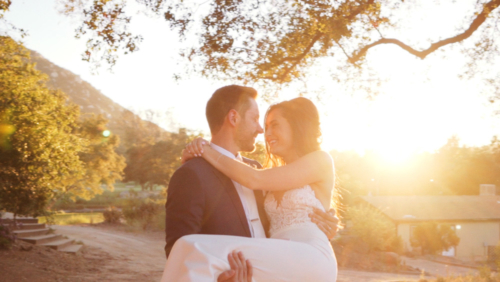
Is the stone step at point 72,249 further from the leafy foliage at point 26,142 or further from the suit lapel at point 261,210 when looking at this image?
the suit lapel at point 261,210

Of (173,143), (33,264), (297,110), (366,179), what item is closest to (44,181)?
(33,264)

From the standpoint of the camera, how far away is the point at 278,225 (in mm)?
3549

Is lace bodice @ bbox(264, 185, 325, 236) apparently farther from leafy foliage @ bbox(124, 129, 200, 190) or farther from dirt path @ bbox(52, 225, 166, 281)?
leafy foliage @ bbox(124, 129, 200, 190)

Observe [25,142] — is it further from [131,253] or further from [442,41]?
[442,41]

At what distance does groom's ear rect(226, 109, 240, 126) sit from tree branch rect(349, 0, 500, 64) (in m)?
7.59

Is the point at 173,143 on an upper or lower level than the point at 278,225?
upper

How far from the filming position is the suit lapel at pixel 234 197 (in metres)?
3.14

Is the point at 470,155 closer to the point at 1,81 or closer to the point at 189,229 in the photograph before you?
the point at 1,81

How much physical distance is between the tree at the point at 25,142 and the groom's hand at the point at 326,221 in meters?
11.1

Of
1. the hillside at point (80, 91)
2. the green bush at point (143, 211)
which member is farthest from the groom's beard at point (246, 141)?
the hillside at point (80, 91)

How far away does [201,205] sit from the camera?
2.94m

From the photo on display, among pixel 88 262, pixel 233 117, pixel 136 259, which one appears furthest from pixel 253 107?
pixel 136 259

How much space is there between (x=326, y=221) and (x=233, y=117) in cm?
112

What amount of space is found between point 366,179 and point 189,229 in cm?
7134
